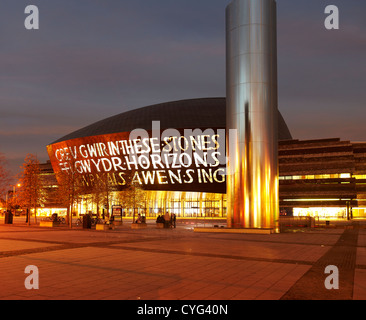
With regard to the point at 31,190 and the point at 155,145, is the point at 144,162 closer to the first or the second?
the point at 155,145

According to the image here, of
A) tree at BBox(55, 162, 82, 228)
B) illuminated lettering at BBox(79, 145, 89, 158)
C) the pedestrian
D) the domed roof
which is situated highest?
the domed roof

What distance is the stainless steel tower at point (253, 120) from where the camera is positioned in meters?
30.7

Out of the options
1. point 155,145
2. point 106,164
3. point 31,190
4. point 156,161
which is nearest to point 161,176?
point 156,161

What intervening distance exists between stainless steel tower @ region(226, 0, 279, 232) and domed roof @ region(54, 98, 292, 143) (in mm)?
52281

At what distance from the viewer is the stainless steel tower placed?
Answer: 3067 cm

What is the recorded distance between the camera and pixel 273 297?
8727 millimetres

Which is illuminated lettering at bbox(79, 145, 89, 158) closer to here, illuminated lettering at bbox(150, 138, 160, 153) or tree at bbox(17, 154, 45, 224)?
illuminated lettering at bbox(150, 138, 160, 153)

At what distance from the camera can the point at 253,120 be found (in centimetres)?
3089

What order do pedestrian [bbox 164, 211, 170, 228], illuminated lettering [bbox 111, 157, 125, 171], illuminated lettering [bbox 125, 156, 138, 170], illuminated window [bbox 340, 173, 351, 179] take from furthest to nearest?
illuminated window [bbox 340, 173, 351, 179] → illuminated lettering [bbox 111, 157, 125, 171] → illuminated lettering [bbox 125, 156, 138, 170] → pedestrian [bbox 164, 211, 170, 228]

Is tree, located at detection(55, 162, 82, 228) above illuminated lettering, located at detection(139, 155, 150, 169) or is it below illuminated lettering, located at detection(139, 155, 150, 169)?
below

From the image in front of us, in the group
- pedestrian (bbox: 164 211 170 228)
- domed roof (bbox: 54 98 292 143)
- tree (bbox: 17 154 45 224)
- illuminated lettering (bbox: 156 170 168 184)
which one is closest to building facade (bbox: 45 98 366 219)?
domed roof (bbox: 54 98 292 143)

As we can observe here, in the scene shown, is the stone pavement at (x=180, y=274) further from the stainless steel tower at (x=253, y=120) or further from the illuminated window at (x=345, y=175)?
the illuminated window at (x=345, y=175)
